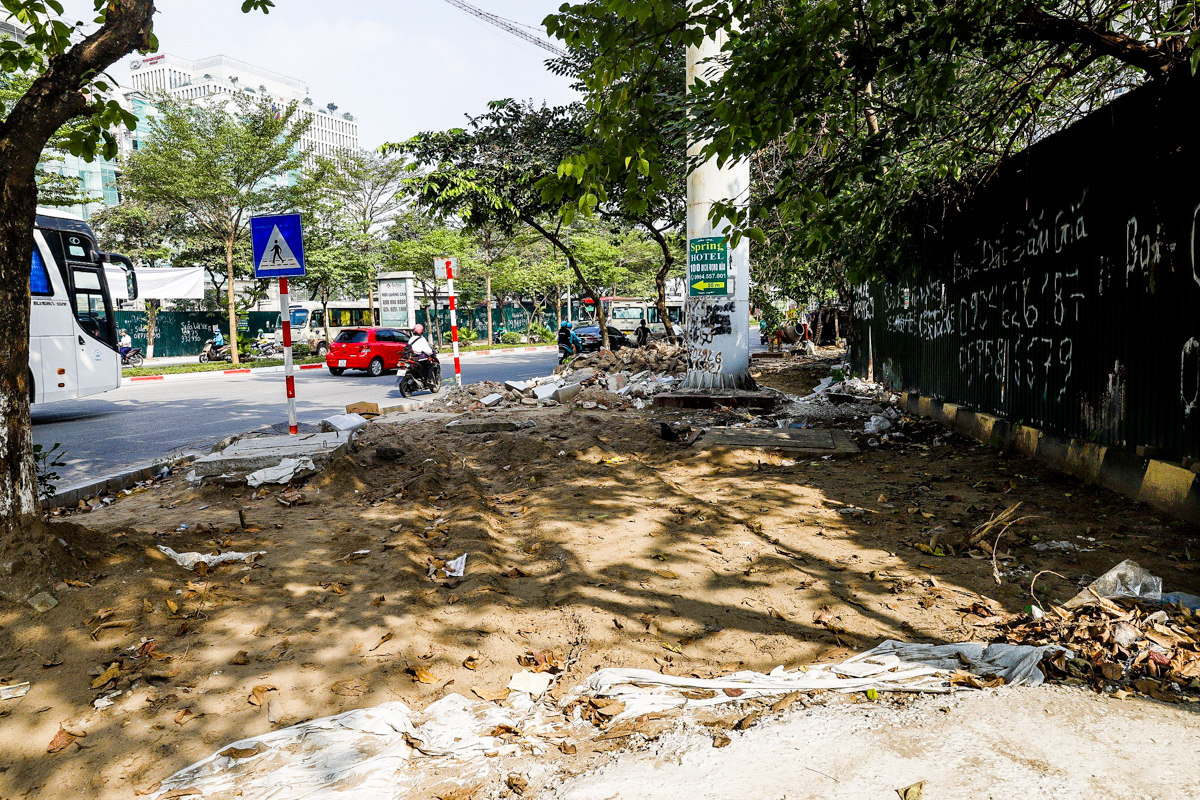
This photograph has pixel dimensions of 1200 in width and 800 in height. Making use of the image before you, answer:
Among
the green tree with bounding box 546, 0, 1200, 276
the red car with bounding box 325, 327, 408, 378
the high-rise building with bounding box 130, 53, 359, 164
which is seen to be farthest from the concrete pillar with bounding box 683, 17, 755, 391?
the high-rise building with bounding box 130, 53, 359, 164

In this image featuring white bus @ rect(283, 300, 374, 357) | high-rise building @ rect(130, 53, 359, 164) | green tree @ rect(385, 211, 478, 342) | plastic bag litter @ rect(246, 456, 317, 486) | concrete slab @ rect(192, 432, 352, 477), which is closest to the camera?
plastic bag litter @ rect(246, 456, 317, 486)

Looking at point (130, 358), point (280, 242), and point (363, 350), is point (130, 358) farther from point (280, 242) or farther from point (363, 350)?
point (280, 242)

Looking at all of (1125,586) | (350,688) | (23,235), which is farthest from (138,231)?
(1125,586)

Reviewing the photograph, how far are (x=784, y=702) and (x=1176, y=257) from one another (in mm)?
3674

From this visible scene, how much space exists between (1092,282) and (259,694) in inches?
225

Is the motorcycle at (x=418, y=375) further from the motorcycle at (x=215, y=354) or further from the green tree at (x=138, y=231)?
the green tree at (x=138, y=231)

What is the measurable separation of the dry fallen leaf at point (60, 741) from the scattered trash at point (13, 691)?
0.98 ft

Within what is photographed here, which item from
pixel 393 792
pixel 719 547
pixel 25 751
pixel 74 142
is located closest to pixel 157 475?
pixel 74 142

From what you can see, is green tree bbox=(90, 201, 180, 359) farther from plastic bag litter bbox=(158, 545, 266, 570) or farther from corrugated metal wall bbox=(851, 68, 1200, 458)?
corrugated metal wall bbox=(851, 68, 1200, 458)

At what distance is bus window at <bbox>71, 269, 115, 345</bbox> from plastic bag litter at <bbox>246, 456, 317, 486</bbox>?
7872mm

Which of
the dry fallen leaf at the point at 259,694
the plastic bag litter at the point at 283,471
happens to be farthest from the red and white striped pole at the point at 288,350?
the dry fallen leaf at the point at 259,694

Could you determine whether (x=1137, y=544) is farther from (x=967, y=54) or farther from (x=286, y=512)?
(x=286, y=512)

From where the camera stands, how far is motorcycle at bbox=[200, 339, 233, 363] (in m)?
29.2

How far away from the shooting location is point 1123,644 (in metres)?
2.86
